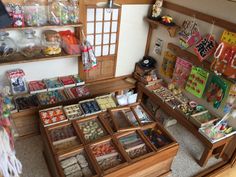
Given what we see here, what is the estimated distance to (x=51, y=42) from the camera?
2.56 m

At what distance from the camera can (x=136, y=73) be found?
3.32 m

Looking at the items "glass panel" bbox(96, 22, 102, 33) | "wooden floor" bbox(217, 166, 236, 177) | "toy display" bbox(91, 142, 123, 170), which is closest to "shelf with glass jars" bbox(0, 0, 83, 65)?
"glass panel" bbox(96, 22, 102, 33)

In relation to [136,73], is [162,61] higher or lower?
higher

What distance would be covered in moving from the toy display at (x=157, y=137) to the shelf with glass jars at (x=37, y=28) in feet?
3.80

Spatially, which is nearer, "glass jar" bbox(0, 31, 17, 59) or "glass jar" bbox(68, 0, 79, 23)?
"glass jar" bbox(0, 31, 17, 59)

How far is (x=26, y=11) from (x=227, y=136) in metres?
2.35

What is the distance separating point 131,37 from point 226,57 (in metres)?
1.27

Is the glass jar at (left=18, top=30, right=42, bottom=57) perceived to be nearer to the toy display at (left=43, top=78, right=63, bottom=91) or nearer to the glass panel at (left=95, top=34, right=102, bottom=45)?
the toy display at (left=43, top=78, right=63, bottom=91)

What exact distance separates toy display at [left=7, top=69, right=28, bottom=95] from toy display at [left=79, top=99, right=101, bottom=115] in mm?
731

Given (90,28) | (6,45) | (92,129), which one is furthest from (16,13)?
(92,129)

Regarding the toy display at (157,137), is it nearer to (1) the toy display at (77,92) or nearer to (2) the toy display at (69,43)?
(1) the toy display at (77,92)

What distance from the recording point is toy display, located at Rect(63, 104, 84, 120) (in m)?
2.28

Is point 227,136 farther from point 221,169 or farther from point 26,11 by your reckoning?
point 26,11

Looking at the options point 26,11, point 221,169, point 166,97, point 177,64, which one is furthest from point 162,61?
point 26,11
